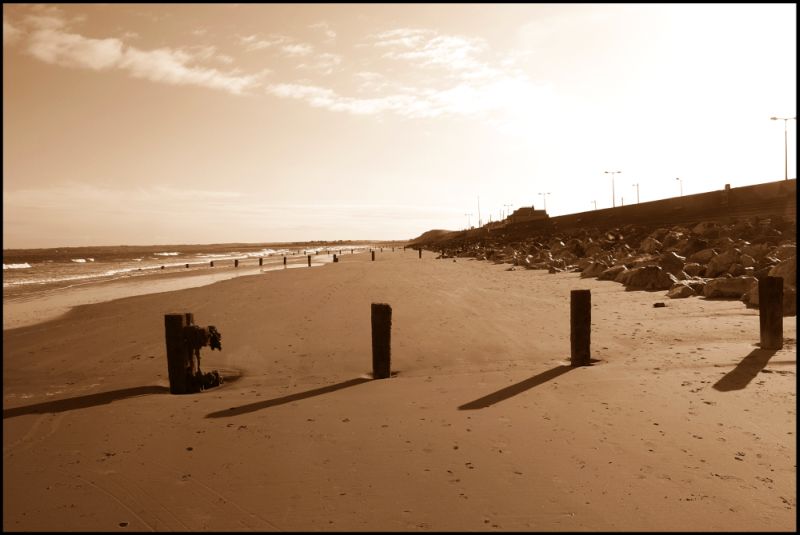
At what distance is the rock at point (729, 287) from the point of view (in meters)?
12.5

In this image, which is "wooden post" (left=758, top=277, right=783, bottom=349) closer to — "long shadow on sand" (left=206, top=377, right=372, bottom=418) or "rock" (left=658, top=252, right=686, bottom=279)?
"long shadow on sand" (left=206, top=377, right=372, bottom=418)

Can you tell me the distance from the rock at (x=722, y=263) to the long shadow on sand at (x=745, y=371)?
8062 mm

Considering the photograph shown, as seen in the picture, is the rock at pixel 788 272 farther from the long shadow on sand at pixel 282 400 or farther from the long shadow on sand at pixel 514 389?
the long shadow on sand at pixel 282 400

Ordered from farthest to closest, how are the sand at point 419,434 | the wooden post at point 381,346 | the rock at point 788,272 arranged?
the rock at point 788,272
the wooden post at point 381,346
the sand at point 419,434

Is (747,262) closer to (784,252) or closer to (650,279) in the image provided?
(784,252)

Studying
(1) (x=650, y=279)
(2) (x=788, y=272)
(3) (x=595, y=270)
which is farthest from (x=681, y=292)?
(3) (x=595, y=270)

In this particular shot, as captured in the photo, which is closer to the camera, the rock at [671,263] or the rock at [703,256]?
the rock at [671,263]

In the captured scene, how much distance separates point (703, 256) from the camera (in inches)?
706

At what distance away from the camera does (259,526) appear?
369cm

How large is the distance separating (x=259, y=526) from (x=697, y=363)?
6.77 metres

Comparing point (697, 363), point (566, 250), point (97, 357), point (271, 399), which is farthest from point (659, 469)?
point (566, 250)

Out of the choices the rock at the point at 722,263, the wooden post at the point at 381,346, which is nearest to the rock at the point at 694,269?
the rock at the point at 722,263

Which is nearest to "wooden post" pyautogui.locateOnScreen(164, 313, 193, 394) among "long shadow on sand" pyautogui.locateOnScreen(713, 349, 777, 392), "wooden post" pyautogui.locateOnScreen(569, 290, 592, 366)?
"wooden post" pyautogui.locateOnScreen(569, 290, 592, 366)

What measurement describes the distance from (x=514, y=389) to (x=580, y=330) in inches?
80.9
